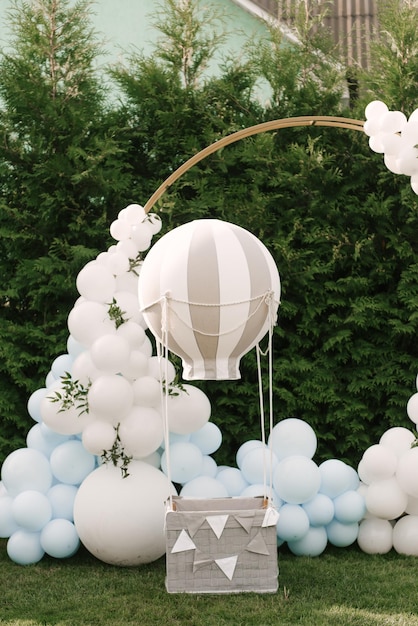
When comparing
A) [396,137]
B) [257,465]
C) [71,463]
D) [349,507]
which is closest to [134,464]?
[71,463]

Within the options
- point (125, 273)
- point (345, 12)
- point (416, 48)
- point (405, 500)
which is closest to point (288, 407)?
point (405, 500)

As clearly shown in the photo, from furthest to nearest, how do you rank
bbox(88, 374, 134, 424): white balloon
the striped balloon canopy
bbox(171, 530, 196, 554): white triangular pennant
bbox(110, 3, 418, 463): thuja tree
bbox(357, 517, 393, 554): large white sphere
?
1. bbox(110, 3, 418, 463): thuja tree
2. bbox(357, 517, 393, 554): large white sphere
3. bbox(88, 374, 134, 424): white balloon
4. bbox(171, 530, 196, 554): white triangular pennant
5. the striped balloon canopy

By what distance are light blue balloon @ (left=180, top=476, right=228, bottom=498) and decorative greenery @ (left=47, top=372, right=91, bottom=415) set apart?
681 mm

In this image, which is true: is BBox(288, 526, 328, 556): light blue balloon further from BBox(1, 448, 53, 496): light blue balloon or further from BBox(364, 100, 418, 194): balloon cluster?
BBox(364, 100, 418, 194): balloon cluster

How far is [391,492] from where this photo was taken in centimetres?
449

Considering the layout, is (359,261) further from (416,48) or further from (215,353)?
(215,353)

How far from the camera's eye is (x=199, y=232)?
3.67m

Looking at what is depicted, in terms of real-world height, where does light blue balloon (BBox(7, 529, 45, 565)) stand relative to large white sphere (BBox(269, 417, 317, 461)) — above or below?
below

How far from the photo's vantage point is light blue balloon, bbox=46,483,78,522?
14.8 feet

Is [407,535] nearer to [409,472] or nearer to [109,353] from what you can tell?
[409,472]

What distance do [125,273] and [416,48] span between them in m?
2.26

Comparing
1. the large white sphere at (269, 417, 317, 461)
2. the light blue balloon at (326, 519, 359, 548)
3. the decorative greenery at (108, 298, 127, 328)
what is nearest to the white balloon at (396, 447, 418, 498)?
the light blue balloon at (326, 519, 359, 548)

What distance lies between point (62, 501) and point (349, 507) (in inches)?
59.7

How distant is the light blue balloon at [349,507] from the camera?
15.0 ft
